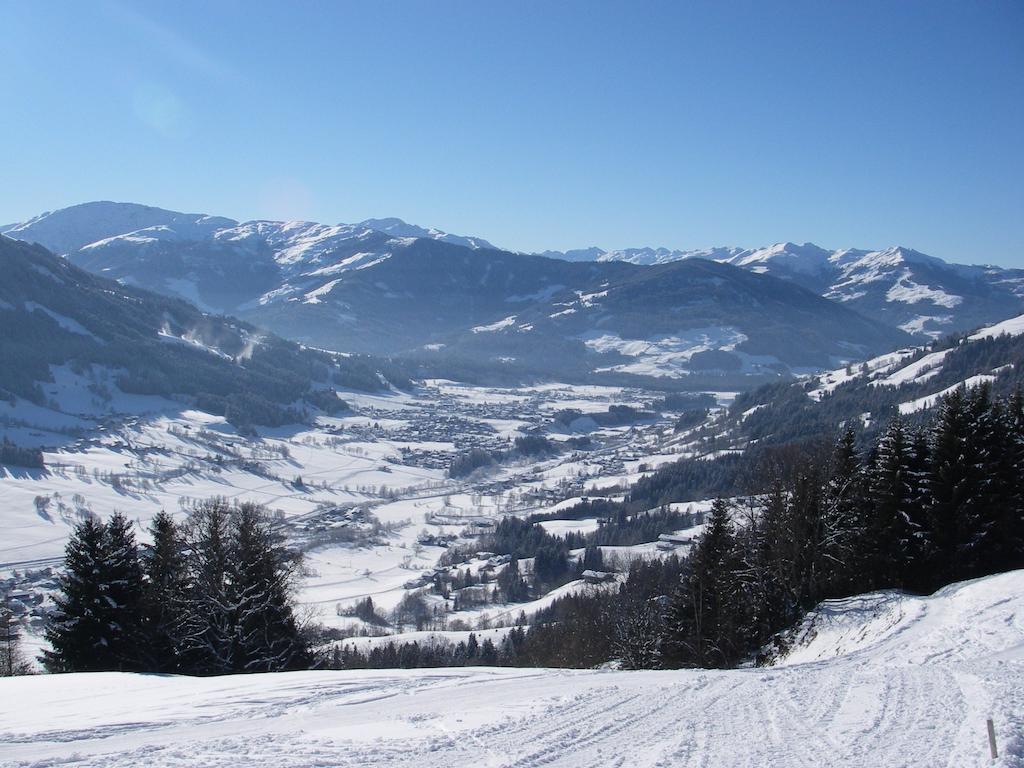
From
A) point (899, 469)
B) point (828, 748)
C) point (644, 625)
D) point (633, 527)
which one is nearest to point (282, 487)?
point (633, 527)

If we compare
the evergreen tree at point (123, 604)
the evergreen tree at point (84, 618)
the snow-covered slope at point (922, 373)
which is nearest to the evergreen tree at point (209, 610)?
the evergreen tree at point (123, 604)

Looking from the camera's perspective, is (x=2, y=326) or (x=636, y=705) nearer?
(x=636, y=705)

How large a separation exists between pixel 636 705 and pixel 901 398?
155m

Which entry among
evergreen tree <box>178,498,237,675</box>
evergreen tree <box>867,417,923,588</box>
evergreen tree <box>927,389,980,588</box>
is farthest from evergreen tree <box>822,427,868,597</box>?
evergreen tree <box>178,498,237,675</box>

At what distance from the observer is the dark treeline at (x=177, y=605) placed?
2433cm

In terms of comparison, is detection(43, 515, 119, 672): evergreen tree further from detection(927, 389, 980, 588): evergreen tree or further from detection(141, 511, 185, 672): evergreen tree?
detection(927, 389, 980, 588): evergreen tree

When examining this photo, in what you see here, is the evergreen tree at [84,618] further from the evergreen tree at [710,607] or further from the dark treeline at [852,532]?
the evergreen tree at [710,607]

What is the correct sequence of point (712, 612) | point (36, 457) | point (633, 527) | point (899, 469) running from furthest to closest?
point (36, 457), point (633, 527), point (712, 612), point (899, 469)

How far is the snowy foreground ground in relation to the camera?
11148mm

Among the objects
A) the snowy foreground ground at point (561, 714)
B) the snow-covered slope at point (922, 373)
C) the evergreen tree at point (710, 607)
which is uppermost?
the snow-covered slope at point (922, 373)

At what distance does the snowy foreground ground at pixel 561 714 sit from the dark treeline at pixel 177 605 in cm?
572

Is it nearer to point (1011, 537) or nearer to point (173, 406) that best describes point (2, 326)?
point (173, 406)

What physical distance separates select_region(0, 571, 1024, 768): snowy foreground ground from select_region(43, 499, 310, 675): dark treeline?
18.8 feet

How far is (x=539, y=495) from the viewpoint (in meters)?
130
